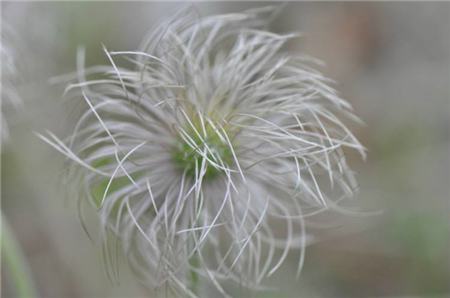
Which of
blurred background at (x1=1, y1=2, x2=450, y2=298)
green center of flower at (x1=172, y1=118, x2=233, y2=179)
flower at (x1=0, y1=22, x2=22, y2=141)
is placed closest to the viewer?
green center of flower at (x1=172, y1=118, x2=233, y2=179)

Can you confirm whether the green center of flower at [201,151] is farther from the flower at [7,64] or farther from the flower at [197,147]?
the flower at [7,64]

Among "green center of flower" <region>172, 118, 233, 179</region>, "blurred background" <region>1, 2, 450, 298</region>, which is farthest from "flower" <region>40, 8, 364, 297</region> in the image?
"blurred background" <region>1, 2, 450, 298</region>

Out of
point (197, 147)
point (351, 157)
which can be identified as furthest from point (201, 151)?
point (351, 157)

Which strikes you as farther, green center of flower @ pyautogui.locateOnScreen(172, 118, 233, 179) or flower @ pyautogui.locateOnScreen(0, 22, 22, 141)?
flower @ pyautogui.locateOnScreen(0, 22, 22, 141)

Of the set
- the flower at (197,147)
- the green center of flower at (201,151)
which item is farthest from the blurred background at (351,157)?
the green center of flower at (201,151)

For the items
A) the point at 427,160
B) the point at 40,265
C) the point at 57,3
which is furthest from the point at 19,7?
the point at 427,160

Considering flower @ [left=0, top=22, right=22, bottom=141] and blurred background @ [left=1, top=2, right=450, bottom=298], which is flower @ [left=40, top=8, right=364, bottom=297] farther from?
blurred background @ [left=1, top=2, right=450, bottom=298]
